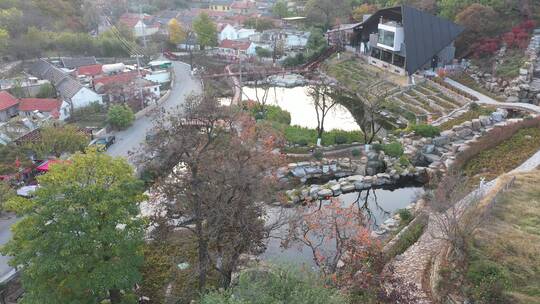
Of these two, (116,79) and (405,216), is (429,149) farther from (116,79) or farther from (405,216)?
(116,79)

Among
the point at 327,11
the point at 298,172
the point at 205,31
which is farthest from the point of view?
the point at 327,11

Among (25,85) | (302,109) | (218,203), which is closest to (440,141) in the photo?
(302,109)

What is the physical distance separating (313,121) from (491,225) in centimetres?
1899

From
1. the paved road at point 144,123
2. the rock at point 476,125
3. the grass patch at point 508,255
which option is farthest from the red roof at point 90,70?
the grass patch at point 508,255

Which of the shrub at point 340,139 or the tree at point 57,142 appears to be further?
the shrub at point 340,139

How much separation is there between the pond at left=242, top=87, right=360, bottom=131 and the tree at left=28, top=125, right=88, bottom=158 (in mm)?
12731

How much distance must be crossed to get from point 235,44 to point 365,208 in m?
35.6

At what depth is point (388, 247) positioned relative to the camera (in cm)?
1495

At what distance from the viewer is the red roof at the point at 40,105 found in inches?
1160

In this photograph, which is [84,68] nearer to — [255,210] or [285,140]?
[285,140]

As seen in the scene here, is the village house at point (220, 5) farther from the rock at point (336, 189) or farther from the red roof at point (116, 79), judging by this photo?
the rock at point (336, 189)

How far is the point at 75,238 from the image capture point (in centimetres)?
1071

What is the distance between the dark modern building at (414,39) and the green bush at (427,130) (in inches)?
466

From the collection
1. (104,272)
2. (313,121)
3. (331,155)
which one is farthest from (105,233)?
(313,121)
